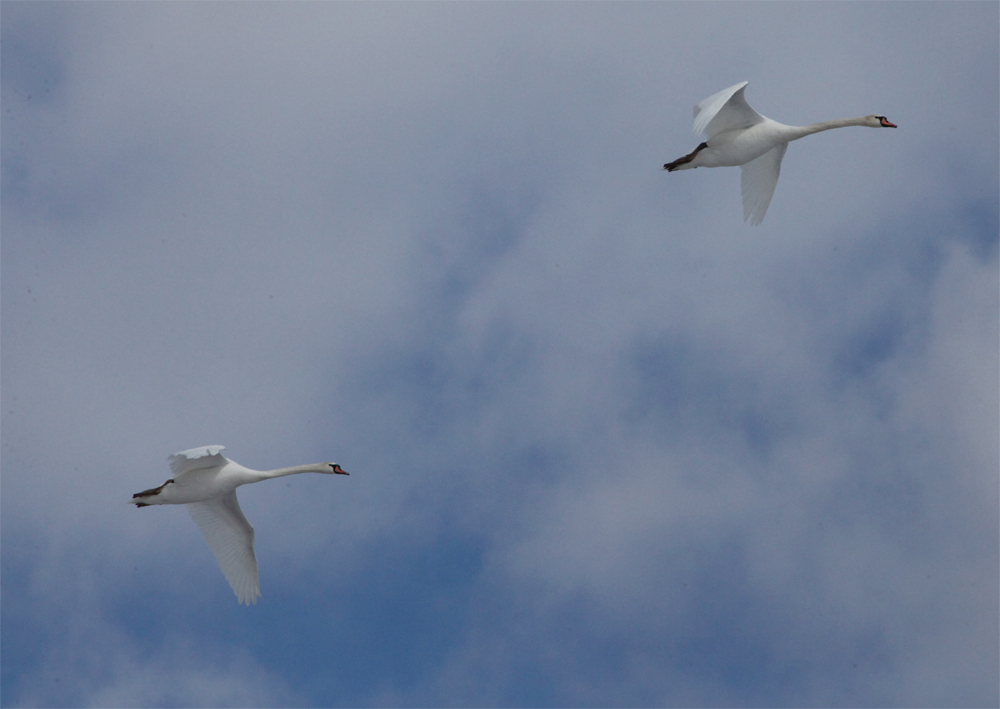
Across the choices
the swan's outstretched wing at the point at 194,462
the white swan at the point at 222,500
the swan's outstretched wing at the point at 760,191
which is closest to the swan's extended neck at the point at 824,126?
the swan's outstretched wing at the point at 760,191

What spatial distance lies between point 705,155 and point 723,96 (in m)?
4.86

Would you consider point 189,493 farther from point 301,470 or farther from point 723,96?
point 723,96

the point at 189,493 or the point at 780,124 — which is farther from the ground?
the point at 780,124

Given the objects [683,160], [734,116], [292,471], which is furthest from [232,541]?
[734,116]

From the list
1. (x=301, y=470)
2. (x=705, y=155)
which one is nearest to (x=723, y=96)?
(x=705, y=155)

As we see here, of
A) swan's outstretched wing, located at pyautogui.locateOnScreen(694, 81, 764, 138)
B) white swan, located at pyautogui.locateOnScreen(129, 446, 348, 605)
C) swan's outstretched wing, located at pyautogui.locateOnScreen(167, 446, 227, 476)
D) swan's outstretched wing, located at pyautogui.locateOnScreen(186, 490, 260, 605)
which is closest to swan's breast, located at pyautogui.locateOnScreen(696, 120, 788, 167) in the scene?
swan's outstretched wing, located at pyautogui.locateOnScreen(694, 81, 764, 138)

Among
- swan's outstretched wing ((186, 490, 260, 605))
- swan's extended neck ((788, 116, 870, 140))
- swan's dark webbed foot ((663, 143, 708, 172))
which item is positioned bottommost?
swan's outstretched wing ((186, 490, 260, 605))

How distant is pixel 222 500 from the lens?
34750 mm

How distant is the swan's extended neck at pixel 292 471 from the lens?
1325 inches

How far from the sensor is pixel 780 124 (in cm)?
3506

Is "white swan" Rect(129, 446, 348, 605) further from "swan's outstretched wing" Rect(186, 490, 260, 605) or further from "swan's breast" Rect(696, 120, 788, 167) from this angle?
"swan's breast" Rect(696, 120, 788, 167)

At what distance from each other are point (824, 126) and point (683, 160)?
4.06 metres

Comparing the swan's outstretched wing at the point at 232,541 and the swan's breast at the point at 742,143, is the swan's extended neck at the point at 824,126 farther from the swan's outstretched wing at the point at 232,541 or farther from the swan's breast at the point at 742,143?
the swan's outstretched wing at the point at 232,541

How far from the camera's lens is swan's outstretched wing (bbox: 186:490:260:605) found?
115 ft
